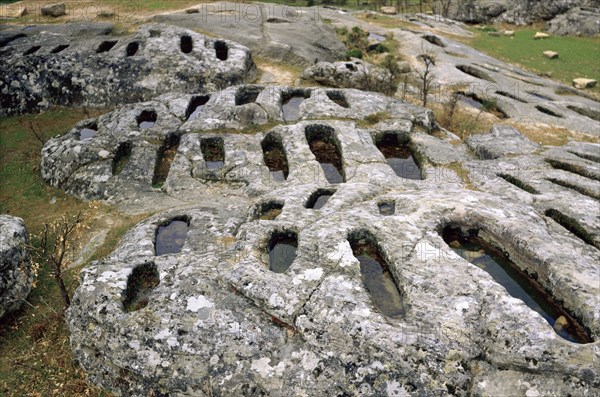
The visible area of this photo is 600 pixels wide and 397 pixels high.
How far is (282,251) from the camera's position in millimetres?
11867

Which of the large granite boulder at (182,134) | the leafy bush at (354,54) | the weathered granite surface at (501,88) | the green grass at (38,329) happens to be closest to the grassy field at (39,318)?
the green grass at (38,329)

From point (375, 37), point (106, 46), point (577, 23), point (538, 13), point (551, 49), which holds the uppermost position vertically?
point (538, 13)

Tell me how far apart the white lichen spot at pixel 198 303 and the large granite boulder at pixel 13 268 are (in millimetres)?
5948

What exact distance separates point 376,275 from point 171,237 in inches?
245

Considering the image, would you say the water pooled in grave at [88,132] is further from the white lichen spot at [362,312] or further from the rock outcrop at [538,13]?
the rock outcrop at [538,13]

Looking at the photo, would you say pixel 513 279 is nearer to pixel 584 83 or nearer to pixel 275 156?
pixel 275 156

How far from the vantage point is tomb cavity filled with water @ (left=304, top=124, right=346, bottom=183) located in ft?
57.1

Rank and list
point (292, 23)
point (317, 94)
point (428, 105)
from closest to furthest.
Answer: point (317, 94) → point (428, 105) → point (292, 23)

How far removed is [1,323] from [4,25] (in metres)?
32.0

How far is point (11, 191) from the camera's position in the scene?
1928 cm

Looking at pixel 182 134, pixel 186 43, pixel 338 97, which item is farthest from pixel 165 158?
pixel 186 43

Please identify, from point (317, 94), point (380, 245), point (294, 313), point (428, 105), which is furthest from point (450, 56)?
point (294, 313)

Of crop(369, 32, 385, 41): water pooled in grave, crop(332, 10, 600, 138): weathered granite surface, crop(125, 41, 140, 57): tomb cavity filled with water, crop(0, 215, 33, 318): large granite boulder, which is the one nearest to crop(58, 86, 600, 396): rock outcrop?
crop(0, 215, 33, 318): large granite boulder

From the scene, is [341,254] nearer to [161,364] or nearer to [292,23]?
[161,364]
